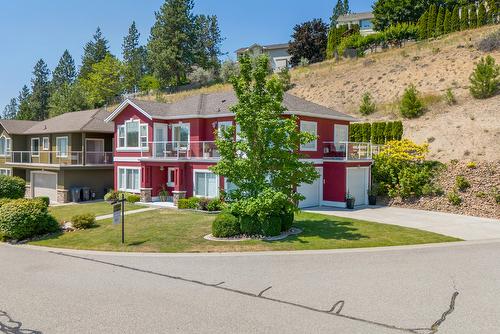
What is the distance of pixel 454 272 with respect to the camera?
12484 millimetres

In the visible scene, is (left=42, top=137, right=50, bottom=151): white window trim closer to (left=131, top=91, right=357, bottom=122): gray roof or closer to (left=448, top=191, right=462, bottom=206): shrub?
(left=131, top=91, right=357, bottom=122): gray roof

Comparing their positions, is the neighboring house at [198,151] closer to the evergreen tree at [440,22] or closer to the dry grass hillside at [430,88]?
the dry grass hillside at [430,88]

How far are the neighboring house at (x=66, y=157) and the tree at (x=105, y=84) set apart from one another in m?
38.3

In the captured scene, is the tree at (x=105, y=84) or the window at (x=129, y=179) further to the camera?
the tree at (x=105, y=84)

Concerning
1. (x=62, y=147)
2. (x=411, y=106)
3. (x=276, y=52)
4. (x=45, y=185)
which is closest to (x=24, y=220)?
(x=62, y=147)

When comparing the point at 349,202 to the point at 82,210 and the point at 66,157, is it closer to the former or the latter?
the point at 82,210

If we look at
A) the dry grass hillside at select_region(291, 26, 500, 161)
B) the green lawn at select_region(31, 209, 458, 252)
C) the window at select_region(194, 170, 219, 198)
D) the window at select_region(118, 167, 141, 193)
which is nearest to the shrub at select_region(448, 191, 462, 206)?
the dry grass hillside at select_region(291, 26, 500, 161)

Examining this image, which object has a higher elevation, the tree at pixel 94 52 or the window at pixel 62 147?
the tree at pixel 94 52

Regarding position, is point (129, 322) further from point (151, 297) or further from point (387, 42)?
point (387, 42)

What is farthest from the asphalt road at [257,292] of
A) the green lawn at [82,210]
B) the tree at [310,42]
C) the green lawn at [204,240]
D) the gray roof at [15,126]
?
the tree at [310,42]

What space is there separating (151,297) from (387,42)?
206ft

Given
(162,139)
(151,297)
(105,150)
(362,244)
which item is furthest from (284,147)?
(105,150)

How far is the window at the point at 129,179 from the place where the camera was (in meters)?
31.5

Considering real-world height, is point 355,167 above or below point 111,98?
below
